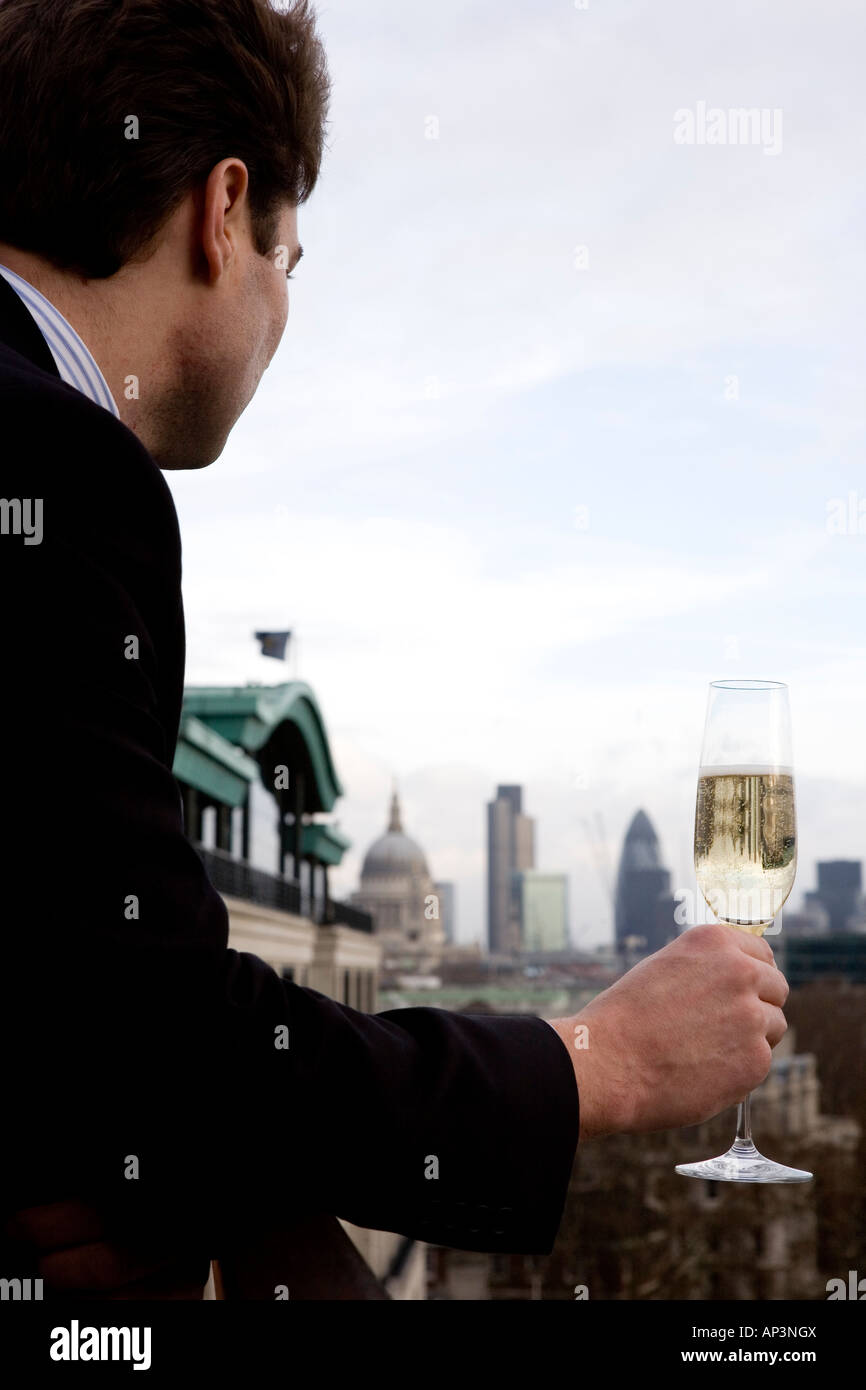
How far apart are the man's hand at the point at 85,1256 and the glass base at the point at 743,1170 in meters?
0.96

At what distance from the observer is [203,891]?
5.02 ft

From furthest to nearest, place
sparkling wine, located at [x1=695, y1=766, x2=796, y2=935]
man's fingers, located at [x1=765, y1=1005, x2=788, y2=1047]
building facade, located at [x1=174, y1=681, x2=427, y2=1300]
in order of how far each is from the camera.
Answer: building facade, located at [x1=174, y1=681, x2=427, y2=1300], sparkling wine, located at [x1=695, y1=766, x2=796, y2=935], man's fingers, located at [x1=765, y1=1005, x2=788, y2=1047]

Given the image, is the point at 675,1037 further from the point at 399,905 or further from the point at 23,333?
the point at 399,905

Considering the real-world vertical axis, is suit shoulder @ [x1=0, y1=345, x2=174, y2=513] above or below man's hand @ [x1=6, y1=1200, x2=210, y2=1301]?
above

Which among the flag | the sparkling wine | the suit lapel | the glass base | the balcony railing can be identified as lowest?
the glass base

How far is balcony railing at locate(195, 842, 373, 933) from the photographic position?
23.9 metres

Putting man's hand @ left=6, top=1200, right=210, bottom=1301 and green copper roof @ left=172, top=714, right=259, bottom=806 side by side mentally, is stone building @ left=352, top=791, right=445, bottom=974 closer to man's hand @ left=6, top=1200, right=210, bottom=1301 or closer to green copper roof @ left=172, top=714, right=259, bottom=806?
green copper roof @ left=172, top=714, right=259, bottom=806

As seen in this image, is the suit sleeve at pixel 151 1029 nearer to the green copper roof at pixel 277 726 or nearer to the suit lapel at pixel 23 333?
the suit lapel at pixel 23 333

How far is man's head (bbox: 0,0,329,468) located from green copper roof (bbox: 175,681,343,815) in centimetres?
1915

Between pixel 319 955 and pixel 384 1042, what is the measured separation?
3187 centimetres

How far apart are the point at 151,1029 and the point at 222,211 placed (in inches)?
48.4

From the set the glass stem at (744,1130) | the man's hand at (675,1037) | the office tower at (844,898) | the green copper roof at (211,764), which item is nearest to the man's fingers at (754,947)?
the man's hand at (675,1037)

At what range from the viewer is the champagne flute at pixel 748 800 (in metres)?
2.69

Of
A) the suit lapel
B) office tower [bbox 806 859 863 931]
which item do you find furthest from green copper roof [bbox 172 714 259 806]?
office tower [bbox 806 859 863 931]
